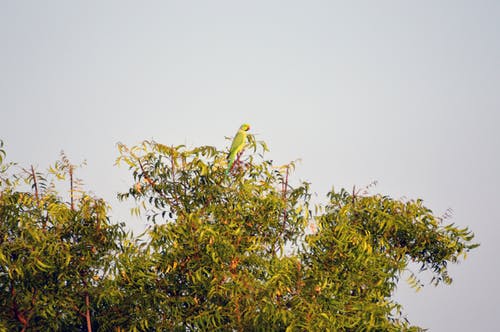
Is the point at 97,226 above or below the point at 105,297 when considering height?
above

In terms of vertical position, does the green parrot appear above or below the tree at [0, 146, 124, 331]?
above

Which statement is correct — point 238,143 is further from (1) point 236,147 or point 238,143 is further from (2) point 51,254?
(2) point 51,254

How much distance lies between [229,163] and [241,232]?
155 centimetres

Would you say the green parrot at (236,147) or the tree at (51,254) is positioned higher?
the green parrot at (236,147)

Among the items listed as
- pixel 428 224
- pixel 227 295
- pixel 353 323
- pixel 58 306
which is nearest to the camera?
pixel 353 323

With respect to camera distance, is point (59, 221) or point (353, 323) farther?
point (59, 221)

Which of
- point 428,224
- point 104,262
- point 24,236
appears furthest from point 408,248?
point 24,236

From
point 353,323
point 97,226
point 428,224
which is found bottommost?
point 353,323

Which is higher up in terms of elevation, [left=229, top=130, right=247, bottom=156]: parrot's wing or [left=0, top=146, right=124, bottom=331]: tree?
[left=229, top=130, right=247, bottom=156]: parrot's wing

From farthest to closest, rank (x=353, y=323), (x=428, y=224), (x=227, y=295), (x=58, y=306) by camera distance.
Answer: (x=428, y=224), (x=58, y=306), (x=227, y=295), (x=353, y=323)

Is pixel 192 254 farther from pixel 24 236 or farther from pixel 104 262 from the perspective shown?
pixel 24 236

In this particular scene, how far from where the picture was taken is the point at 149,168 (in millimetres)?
13719

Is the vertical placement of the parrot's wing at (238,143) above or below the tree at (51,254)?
above

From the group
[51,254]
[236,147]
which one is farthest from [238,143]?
[51,254]
